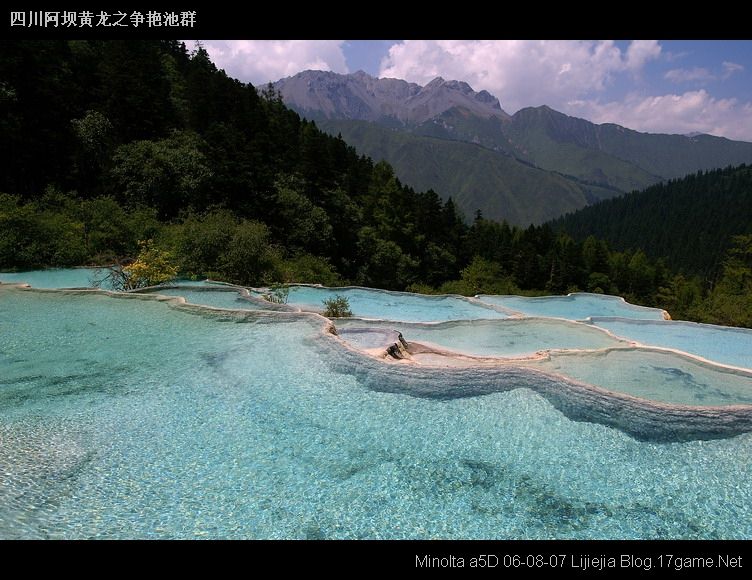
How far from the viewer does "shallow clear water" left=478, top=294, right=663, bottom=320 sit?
47.2 ft

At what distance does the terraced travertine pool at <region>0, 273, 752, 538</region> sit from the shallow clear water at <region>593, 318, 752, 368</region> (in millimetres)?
2495

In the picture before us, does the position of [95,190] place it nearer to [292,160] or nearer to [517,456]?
[292,160]

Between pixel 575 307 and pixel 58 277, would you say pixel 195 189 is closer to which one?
pixel 58 277

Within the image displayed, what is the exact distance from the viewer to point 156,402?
5633mm

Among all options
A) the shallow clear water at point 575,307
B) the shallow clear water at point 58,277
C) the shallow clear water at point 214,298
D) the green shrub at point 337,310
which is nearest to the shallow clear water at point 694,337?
the shallow clear water at point 575,307

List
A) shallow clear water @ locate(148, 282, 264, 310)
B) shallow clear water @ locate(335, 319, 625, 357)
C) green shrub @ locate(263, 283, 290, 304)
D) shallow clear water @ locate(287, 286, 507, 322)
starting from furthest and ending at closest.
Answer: shallow clear water @ locate(287, 286, 507, 322)
green shrub @ locate(263, 283, 290, 304)
shallow clear water @ locate(148, 282, 264, 310)
shallow clear water @ locate(335, 319, 625, 357)

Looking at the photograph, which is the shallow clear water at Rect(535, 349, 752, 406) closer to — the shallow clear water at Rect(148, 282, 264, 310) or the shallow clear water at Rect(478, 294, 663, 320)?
the shallow clear water at Rect(478, 294, 663, 320)

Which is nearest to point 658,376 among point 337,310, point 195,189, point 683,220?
point 337,310

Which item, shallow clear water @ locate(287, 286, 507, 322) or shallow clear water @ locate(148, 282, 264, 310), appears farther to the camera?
shallow clear water @ locate(287, 286, 507, 322)

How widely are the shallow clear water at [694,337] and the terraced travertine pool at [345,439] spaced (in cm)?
250

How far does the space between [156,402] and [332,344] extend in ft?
8.83

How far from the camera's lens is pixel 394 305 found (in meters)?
13.4

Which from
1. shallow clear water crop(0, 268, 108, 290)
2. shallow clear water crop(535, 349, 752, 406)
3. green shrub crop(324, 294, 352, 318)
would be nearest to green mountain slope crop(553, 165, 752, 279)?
shallow clear water crop(535, 349, 752, 406)
